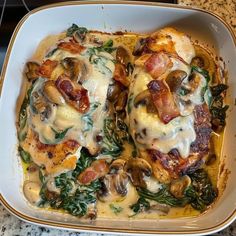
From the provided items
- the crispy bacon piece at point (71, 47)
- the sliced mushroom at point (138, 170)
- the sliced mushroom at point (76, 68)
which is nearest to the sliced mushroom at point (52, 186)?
the sliced mushroom at point (138, 170)

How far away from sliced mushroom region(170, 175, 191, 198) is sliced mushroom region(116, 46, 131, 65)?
1.64 feet

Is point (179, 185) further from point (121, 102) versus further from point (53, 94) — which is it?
point (53, 94)

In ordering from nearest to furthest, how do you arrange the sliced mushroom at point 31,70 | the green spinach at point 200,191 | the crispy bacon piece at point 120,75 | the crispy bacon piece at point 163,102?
the crispy bacon piece at point 163,102 → the green spinach at point 200,191 → the crispy bacon piece at point 120,75 → the sliced mushroom at point 31,70

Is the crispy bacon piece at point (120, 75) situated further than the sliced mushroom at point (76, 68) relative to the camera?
Yes

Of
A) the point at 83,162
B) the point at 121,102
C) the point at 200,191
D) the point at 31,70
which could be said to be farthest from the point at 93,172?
the point at 31,70

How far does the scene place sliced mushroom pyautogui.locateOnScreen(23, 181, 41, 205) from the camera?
65.7 inches

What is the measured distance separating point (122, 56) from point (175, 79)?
35cm

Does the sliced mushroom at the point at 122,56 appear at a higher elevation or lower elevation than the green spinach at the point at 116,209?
higher

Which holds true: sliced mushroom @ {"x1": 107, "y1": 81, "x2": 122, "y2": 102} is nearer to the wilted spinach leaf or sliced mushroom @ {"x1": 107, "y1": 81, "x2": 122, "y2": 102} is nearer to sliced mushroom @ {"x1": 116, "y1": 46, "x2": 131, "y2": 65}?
sliced mushroom @ {"x1": 116, "y1": 46, "x2": 131, "y2": 65}

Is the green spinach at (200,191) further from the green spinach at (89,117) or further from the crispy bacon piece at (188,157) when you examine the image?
the green spinach at (89,117)

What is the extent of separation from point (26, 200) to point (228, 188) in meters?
0.71

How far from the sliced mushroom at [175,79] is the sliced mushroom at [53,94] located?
36 cm

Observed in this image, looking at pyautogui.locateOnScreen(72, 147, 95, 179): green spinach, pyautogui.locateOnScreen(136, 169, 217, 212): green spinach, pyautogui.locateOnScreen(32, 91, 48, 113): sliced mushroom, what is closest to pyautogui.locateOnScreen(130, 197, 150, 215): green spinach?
pyautogui.locateOnScreen(136, 169, 217, 212): green spinach

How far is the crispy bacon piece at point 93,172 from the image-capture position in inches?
64.1
